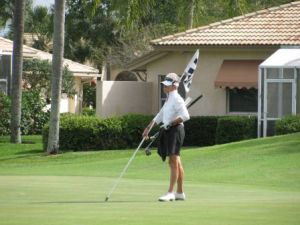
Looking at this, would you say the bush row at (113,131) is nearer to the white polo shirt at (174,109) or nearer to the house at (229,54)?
the house at (229,54)

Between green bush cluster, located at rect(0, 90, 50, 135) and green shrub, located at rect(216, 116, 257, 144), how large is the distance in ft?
28.4

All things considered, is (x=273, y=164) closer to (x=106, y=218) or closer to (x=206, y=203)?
(x=206, y=203)

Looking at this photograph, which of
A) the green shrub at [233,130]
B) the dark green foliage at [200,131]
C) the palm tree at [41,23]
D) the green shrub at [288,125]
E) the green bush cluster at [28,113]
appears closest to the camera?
the green shrub at [288,125]

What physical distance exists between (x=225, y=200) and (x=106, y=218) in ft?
9.22

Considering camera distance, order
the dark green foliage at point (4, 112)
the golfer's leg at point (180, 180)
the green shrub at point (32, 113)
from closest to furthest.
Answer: the golfer's leg at point (180, 180)
the dark green foliage at point (4, 112)
the green shrub at point (32, 113)

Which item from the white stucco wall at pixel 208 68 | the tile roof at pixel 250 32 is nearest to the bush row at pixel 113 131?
the white stucco wall at pixel 208 68

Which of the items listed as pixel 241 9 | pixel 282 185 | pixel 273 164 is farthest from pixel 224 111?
pixel 282 185

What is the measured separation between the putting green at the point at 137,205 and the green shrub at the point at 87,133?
467 inches

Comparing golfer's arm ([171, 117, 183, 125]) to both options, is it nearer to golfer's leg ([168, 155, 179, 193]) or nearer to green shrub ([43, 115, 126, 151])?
golfer's leg ([168, 155, 179, 193])

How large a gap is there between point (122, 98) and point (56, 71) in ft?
25.7

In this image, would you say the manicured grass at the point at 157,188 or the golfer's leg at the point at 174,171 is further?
the golfer's leg at the point at 174,171

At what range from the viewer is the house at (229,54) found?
30891 mm

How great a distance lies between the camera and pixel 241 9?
2845cm

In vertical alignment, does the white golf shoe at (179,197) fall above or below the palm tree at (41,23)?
below
